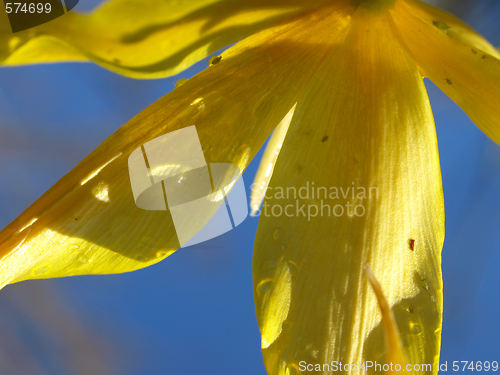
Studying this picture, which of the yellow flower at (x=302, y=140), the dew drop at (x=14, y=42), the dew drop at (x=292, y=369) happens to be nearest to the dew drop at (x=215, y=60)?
the yellow flower at (x=302, y=140)

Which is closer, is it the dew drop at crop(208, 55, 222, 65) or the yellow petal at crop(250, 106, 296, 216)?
the dew drop at crop(208, 55, 222, 65)

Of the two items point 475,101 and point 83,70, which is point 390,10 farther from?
point 83,70

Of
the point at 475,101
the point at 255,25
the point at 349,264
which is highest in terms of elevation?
the point at 255,25

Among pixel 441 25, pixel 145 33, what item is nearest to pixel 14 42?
pixel 145 33

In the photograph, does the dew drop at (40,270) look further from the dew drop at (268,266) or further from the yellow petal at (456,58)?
the yellow petal at (456,58)

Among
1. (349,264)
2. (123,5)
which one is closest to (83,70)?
(123,5)

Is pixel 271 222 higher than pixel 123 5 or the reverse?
the reverse

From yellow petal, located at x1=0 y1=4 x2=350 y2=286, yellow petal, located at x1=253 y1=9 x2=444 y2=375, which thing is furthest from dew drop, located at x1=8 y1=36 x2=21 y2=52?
yellow petal, located at x1=253 y1=9 x2=444 y2=375

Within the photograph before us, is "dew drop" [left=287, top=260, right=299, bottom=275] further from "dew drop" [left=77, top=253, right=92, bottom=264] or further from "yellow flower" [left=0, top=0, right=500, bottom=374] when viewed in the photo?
"dew drop" [left=77, top=253, right=92, bottom=264]
